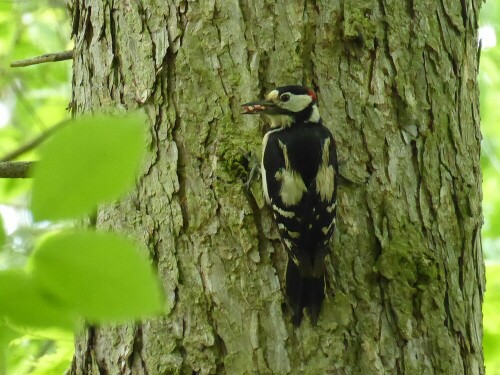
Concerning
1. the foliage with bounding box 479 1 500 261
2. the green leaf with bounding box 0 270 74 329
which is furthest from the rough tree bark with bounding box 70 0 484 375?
the foliage with bounding box 479 1 500 261

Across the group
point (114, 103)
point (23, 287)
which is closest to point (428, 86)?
point (114, 103)

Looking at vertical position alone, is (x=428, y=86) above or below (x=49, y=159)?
above

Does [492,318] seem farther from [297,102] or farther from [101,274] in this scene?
[101,274]

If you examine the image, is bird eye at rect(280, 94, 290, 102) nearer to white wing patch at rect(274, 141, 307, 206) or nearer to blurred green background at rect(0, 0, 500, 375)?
white wing patch at rect(274, 141, 307, 206)

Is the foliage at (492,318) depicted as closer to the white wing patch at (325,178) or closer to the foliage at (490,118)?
the white wing patch at (325,178)

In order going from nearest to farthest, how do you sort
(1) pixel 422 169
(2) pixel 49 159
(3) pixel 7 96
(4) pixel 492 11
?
(2) pixel 49 159, (1) pixel 422 169, (4) pixel 492 11, (3) pixel 7 96

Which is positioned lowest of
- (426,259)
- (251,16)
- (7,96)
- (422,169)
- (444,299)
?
(444,299)

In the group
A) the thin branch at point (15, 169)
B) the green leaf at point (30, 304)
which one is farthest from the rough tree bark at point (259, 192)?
the green leaf at point (30, 304)

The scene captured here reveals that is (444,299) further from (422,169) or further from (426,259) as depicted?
(422,169)
